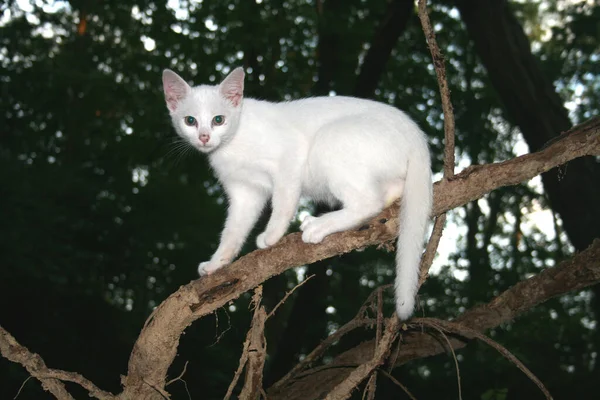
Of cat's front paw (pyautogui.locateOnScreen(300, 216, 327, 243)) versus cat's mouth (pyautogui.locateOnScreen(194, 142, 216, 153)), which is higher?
cat's mouth (pyautogui.locateOnScreen(194, 142, 216, 153))

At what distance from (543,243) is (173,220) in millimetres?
8325

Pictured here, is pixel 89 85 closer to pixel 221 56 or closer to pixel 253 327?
pixel 221 56

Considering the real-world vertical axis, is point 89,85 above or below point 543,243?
below

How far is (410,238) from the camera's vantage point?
2.50 metres

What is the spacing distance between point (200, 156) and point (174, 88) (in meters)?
2.21

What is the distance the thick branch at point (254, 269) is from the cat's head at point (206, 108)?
40.5 inches

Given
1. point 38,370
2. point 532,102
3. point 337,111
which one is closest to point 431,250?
point 337,111

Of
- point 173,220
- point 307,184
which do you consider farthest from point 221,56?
point 173,220

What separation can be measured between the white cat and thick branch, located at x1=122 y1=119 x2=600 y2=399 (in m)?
0.14

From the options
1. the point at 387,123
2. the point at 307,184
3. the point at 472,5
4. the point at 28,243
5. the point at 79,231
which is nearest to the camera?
the point at 387,123

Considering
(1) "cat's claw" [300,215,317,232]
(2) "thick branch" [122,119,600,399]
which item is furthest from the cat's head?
(2) "thick branch" [122,119,600,399]

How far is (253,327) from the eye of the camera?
2.44 m

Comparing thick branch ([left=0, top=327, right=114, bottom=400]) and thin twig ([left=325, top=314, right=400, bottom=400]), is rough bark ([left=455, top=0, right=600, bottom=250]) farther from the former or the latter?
thick branch ([left=0, top=327, right=114, bottom=400])

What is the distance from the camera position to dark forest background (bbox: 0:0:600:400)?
16.5ft
